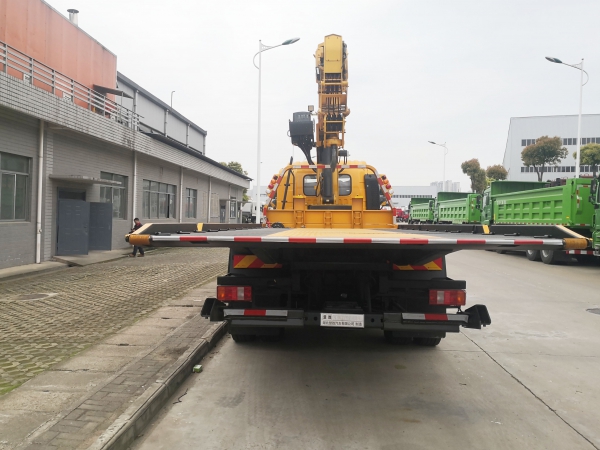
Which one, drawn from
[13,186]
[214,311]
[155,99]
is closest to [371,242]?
[214,311]

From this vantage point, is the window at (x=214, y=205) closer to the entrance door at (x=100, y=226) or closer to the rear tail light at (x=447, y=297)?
the entrance door at (x=100, y=226)

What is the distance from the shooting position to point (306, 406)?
12.4 ft

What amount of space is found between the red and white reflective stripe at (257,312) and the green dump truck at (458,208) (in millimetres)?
20035

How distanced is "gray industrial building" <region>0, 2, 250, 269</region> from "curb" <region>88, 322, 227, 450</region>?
29.2 feet

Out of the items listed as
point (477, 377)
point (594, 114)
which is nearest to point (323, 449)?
point (477, 377)

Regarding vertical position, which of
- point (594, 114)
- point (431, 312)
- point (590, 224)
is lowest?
point (431, 312)

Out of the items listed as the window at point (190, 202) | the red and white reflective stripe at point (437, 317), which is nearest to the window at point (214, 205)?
the window at point (190, 202)

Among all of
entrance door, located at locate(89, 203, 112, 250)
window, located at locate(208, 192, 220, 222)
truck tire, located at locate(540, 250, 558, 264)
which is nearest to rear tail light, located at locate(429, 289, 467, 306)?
truck tire, located at locate(540, 250, 558, 264)

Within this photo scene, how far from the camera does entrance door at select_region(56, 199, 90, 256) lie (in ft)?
44.6

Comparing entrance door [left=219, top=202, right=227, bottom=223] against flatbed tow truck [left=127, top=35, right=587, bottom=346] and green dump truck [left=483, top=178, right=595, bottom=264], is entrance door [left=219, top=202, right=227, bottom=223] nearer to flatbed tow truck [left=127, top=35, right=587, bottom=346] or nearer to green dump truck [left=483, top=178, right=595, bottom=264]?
green dump truck [left=483, top=178, right=595, bottom=264]

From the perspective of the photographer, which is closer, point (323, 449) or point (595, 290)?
point (323, 449)

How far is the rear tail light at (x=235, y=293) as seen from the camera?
4.28 meters

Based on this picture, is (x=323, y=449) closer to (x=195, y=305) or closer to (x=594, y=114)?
(x=195, y=305)

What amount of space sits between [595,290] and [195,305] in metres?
8.65
